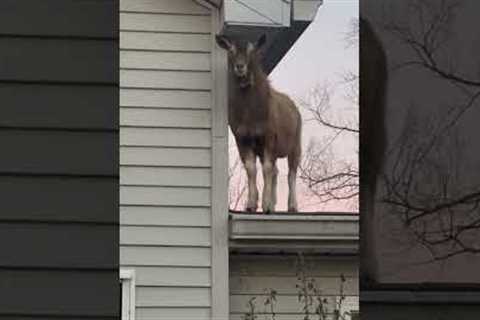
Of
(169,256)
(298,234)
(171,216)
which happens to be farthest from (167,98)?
(298,234)

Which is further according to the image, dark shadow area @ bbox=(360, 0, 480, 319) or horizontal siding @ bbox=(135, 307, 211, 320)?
horizontal siding @ bbox=(135, 307, 211, 320)

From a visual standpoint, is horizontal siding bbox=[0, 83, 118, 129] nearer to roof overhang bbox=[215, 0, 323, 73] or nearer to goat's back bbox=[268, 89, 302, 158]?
roof overhang bbox=[215, 0, 323, 73]

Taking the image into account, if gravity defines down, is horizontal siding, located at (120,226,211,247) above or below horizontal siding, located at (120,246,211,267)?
above

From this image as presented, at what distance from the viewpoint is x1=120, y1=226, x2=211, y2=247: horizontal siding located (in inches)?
157

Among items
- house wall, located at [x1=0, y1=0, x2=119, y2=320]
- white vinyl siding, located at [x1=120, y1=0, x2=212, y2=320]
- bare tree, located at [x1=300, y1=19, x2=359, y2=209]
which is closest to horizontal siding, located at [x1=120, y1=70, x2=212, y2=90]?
white vinyl siding, located at [x1=120, y1=0, x2=212, y2=320]

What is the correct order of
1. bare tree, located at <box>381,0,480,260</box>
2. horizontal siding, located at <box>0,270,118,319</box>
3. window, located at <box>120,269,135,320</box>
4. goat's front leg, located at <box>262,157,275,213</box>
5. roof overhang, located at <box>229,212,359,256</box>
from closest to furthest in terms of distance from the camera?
bare tree, located at <box>381,0,480,260</box>, horizontal siding, located at <box>0,270,118,319</box>, window, located at <box>120,269,135,320</box>, roof overhang, located at <box>229,212,359,256</box>, goat's front leg, located at <box>262,157,275,213</box>

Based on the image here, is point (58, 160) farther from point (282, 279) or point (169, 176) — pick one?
point (282, 279)

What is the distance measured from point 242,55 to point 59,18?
256cm

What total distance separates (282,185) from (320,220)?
221 millimetres

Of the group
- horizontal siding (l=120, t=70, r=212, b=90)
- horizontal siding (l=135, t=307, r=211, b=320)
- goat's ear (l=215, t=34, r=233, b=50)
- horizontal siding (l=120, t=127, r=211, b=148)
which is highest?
goat's ear (l=215, t=34, r=233, b=50)

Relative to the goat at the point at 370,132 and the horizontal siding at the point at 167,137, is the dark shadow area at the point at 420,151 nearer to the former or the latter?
the goat at the point at 370,132

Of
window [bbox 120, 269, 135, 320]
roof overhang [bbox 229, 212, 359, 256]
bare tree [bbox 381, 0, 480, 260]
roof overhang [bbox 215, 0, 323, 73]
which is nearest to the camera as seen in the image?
bare tree [bbox 381, 0, 480, 260]

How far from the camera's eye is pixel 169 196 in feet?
13.2

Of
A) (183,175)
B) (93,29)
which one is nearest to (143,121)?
(183,175)
